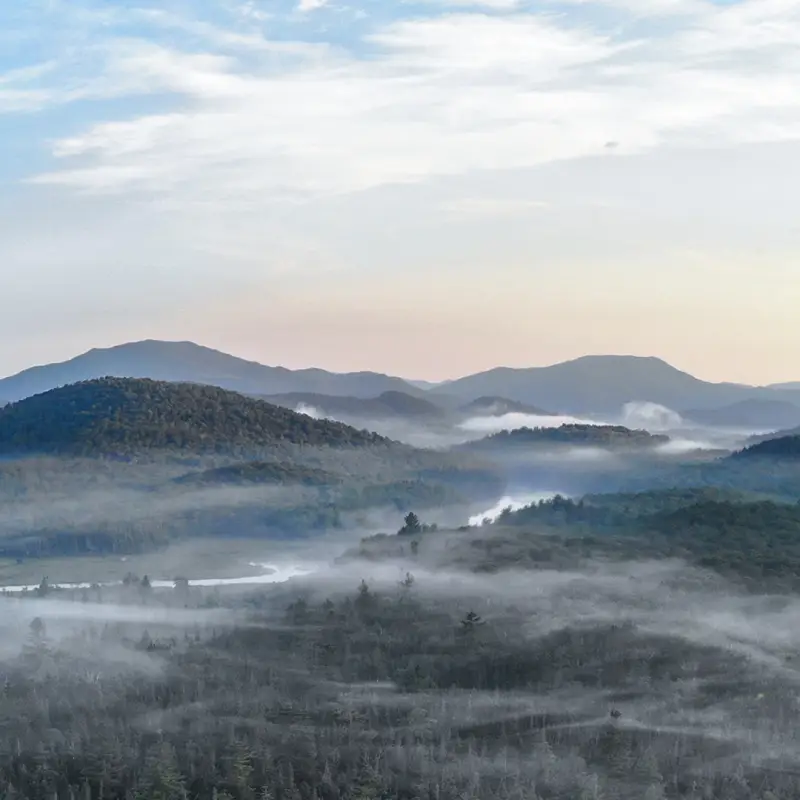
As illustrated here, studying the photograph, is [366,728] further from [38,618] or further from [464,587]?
[38,618]

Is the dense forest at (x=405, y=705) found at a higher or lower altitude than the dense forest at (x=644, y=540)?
lower

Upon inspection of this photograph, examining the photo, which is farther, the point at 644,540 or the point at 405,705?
the point at 644,540

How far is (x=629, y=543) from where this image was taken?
13300cm

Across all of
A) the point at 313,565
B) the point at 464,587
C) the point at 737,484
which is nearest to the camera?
the point at 464,587

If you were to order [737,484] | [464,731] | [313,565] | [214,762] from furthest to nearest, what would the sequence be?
[737,484] → [313,565] → [464,731] → [214,762]

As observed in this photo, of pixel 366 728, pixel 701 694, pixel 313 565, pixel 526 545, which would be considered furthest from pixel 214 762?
pixel 313 565

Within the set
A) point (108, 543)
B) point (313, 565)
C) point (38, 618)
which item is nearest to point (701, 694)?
point (38, 618)

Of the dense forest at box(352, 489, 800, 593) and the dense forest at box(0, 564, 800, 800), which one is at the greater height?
the dense forest at box(352, 489, 800, 593)

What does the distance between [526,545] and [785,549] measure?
2378cm

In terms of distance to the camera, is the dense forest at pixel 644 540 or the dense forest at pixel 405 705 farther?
the dense forest at pixel 644 540

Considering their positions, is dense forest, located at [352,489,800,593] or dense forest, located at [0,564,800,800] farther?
dense forest, located at [352,489,800,593]

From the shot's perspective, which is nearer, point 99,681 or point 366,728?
point 366,728

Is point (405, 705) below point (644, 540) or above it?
below

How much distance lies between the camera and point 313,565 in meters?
169
